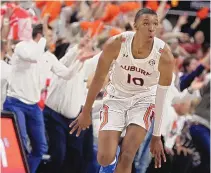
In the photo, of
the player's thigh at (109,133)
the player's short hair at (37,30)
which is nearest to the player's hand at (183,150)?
the player's short hair at (37,30)

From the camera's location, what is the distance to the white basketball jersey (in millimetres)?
6934

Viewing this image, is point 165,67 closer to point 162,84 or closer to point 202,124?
point 162,84

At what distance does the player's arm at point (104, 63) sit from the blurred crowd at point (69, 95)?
188 centimetres

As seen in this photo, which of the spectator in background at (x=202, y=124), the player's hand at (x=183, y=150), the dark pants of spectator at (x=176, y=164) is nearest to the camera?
the dark pants of spectator at (x=176, y=164)

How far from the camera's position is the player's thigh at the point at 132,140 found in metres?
6.89

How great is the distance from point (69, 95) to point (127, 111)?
2.26m

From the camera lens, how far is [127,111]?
23.4 feet

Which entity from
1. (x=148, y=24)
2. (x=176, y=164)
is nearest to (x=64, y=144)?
(x=176, y=164)

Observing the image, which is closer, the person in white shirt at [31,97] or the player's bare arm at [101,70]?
the player's bare arm at [101,70]

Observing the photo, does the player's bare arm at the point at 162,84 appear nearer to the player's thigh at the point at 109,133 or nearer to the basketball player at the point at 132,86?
the basketball player at the point at 132,86

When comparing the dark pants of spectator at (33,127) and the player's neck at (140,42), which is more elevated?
the player's neck at (140,42)

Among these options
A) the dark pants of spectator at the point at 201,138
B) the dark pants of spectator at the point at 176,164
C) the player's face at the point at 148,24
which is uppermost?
the player's face at the point at 148,24

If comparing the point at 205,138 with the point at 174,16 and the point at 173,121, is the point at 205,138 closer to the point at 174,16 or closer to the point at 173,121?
the point at 173,121

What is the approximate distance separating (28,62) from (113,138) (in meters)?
2.28
